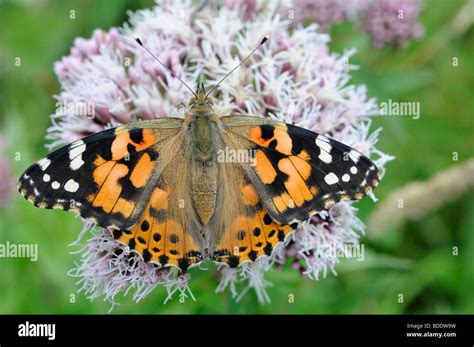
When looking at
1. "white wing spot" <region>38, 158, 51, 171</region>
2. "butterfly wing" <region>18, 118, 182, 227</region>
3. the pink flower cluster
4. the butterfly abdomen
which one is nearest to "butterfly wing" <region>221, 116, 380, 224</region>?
the butterfly abdomen

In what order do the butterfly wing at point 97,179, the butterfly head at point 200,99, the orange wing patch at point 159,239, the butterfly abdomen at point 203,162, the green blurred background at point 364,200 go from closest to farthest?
the butterfly wing at point 97,179
the orange wing patch at point 159,239
the butterfly abdomen at point 203,162
the butterfly head at point 200,99
the green blurred background at point 364,200

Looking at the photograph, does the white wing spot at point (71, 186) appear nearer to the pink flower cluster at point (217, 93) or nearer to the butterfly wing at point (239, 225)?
the pink flower cluster at point (217, 93)

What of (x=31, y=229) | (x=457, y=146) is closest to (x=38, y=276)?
(x=31, y=229)

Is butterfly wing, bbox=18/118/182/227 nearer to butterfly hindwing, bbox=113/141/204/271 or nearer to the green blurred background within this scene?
butterfly hindwing, bbox=113/141/204/271

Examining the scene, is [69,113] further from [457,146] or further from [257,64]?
[457,146]

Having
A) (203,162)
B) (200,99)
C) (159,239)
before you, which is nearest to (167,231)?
(159,239)

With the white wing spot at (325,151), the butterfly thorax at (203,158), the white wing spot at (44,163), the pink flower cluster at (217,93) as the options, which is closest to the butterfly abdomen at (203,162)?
the butterfly thorax at (203,158)
